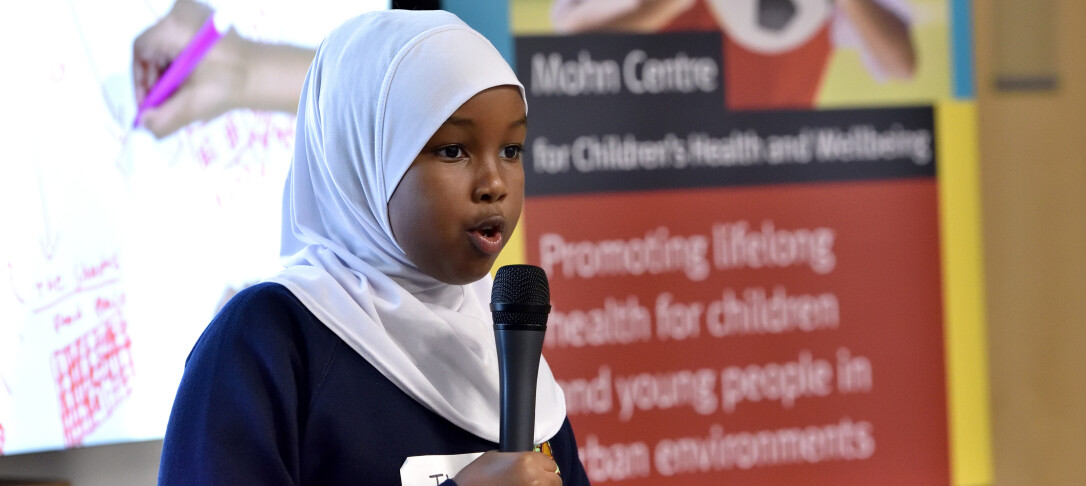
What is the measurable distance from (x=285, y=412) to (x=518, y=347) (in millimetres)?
218

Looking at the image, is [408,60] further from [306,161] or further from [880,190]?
[880,190]

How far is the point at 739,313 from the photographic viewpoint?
2.47m

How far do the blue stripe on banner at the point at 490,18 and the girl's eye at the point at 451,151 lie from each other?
4.25 ft

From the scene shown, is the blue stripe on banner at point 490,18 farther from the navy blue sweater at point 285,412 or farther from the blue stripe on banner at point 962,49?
the navy blue sweater at point 285,412

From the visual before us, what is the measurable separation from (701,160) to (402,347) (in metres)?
1.54

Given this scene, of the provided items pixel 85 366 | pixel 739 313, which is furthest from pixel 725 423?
pixel 85 366

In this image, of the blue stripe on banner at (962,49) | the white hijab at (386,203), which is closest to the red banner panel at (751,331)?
the blue stripe on banner at (962,49)

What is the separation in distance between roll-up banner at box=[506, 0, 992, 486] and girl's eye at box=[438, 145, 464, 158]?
4.36ft

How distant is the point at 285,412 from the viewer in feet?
3.07

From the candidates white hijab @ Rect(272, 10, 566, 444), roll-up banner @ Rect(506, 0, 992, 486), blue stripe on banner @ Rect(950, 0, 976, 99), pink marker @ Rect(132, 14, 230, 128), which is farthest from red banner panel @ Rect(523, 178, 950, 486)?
white hijab @ Rect(272, 10, 566, 444)

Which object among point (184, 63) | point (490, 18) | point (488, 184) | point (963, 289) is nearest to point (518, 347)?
point (488, 184)

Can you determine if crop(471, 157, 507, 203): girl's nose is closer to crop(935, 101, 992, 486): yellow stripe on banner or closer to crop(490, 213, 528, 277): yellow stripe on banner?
crop(490, 213, 528, 277): yellow stripe on banner

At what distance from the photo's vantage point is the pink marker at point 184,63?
196 cm

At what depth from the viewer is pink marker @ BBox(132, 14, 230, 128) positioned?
1.96 metres
